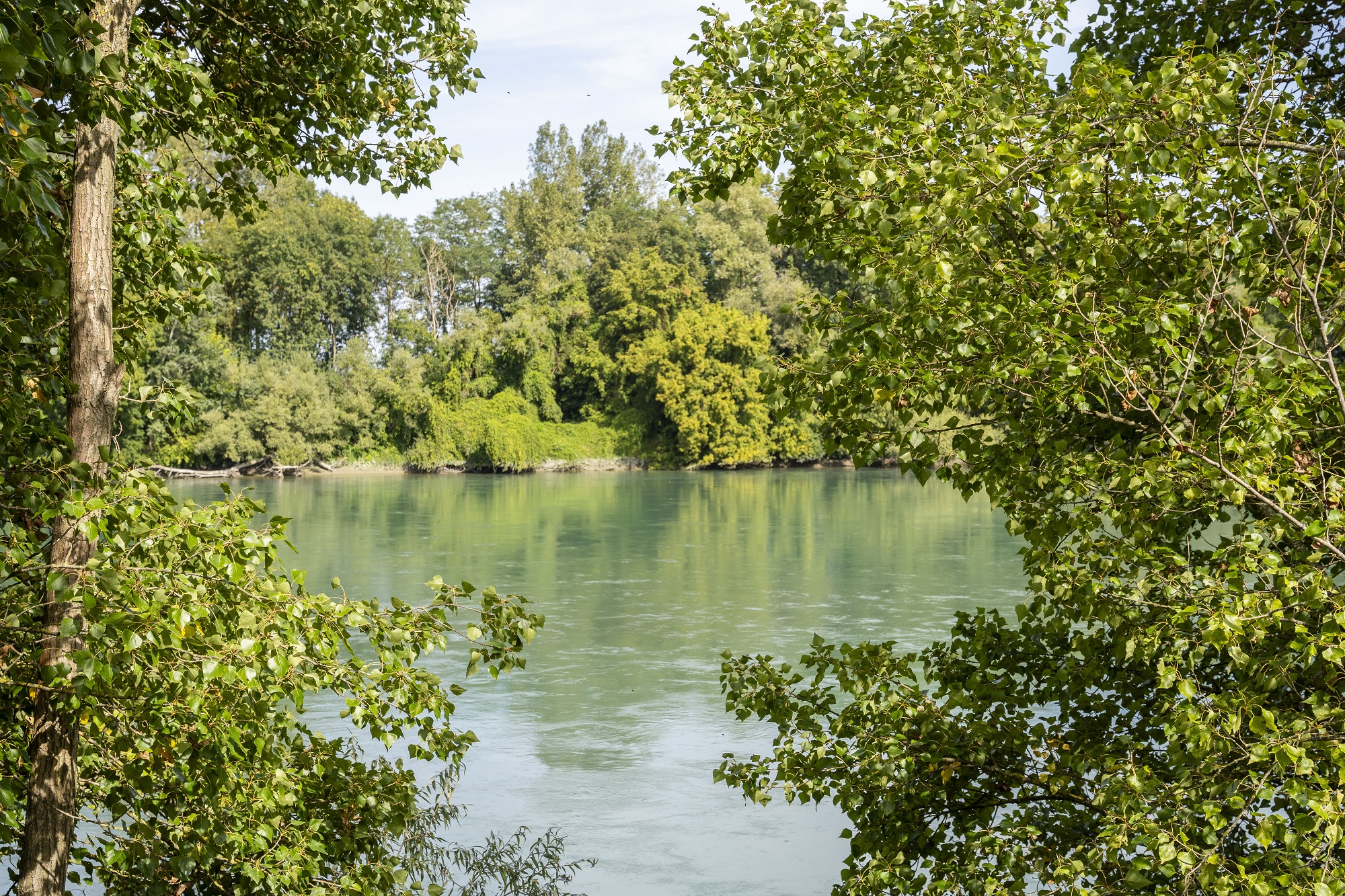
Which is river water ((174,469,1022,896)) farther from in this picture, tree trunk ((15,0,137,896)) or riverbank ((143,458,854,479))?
riverbank ((143,458,854,479))

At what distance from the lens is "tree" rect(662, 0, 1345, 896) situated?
3.05 metres

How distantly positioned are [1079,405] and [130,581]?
2.67 metres

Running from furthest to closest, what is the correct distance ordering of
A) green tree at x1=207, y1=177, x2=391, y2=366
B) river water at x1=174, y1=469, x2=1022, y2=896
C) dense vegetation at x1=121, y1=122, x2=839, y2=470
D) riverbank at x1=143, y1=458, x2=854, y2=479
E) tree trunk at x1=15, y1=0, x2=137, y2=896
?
1. green tree at x1=207, y1=177, x2=391, y2=366
2. riverbank at x1=143, y1=458, x2=854, y2=479
3. dense vegetation at x1=121, y1=122, x2=839, y2=470
4. river water at x1=174, y1=469, x2=1022, y2=896
5. tree trunk at x1=15, y1=0, x2=137, y2=896

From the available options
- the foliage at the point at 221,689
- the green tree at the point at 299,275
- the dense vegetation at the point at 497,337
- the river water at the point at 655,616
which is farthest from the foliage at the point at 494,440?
the foliage at the point at 221,689

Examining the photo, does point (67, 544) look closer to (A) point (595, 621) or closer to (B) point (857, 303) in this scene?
(B) point (857, 303)

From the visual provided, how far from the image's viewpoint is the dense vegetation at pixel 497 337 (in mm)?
50125

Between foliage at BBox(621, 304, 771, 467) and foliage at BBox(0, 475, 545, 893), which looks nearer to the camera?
foliage at BBox(0, 475, 545, 893)

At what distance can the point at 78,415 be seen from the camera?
3510 mm

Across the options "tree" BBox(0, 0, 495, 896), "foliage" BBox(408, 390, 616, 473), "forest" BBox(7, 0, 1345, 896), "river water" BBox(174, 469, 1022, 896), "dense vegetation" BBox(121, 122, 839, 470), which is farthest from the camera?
"foliage" BBox(408, 390, 616, 473)

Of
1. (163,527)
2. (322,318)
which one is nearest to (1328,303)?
(163,527)

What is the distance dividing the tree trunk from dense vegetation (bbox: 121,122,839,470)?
43824mm

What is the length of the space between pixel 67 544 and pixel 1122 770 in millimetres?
3072

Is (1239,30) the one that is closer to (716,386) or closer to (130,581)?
(130,581)

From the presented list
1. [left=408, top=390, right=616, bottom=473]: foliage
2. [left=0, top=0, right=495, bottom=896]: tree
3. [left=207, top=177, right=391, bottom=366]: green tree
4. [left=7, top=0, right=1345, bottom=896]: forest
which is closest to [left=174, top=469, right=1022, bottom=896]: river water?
[left=7, top=0, right=1345, bottom=896]: forest
